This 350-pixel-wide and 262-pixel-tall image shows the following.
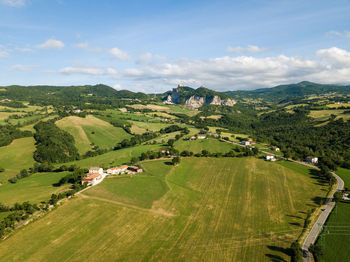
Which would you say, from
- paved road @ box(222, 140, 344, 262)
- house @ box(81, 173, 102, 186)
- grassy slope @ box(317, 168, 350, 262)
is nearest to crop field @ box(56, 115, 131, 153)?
house @ box(81, 173, 102, 186)

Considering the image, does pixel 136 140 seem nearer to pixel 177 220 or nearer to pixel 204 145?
Result: pixel 204 145

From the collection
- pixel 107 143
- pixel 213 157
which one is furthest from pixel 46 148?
pixel 213 157

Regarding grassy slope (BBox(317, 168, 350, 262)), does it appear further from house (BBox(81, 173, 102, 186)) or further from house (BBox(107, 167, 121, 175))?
house (BBox(107, 167, 121, 175))

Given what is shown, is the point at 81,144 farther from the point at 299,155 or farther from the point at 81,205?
the point at 299,155

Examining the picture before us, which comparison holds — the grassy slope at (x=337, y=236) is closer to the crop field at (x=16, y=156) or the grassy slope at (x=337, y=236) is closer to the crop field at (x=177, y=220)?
the crop field at (x=177, y=220)

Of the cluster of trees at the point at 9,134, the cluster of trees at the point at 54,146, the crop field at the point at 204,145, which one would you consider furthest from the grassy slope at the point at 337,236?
the cluster of trees at the point at 9,134
